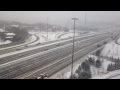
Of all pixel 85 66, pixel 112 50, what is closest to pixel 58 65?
pixel 85 66

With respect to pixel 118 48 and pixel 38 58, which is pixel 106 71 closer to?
pixel 118 48

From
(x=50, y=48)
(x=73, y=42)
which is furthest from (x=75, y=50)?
(x=50, y=48)

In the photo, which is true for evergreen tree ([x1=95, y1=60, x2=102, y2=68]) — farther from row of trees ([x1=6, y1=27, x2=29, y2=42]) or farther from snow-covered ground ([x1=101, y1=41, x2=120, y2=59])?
row of trees ([x1=6, y1=27, x2=29, y2=42])

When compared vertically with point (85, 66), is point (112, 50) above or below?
above

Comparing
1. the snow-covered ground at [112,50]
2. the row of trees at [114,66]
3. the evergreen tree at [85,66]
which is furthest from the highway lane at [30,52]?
the row of trees at [114,66]

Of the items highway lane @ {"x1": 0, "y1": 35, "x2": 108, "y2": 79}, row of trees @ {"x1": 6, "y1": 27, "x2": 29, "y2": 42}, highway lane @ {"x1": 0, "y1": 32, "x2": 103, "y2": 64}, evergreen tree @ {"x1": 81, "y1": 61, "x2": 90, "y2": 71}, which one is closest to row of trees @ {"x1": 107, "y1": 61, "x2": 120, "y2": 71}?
evergreen tree @ {"x1": 81, "y1": 61, "x2": 90, "y2": 71}

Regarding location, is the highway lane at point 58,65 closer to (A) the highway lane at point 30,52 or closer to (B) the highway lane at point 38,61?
(B) the highway lane at point 38,61

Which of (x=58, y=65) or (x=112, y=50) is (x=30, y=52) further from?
(x=112, y=50)
